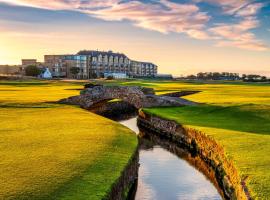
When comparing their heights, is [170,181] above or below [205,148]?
below

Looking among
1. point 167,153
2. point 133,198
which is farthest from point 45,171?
point 167,153

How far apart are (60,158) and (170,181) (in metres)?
7.76

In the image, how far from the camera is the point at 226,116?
4278cm

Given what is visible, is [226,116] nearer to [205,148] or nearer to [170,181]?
[205,148]

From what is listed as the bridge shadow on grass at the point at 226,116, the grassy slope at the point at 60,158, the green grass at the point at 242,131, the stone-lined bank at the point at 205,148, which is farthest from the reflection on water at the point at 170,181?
the bridge shadow on grass at the point at 226,116

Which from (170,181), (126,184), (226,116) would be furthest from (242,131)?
(126,184)

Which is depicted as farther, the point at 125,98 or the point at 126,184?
the point at 125,98

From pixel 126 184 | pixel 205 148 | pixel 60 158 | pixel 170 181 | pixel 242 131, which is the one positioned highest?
pixel 60 158

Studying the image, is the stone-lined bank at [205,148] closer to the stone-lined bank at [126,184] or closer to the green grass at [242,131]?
the green grass at [242,131]

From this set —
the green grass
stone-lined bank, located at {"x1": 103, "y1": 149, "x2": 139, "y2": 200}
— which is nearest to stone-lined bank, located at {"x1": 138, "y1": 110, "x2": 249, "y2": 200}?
the green grass

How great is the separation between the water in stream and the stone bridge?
23.8 m

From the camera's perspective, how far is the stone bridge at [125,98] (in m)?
56.0

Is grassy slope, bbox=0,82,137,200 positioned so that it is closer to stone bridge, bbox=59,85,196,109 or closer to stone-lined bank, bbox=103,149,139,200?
stone-lined bank, bbox=103,149,139,200

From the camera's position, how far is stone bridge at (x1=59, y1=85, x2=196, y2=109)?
56.0 meters
